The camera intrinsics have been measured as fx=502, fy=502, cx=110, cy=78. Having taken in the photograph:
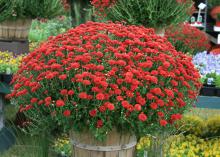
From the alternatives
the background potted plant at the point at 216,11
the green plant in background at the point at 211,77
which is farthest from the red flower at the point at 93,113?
the background potted plant at the point at 216,11

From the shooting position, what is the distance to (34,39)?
30.2 ft

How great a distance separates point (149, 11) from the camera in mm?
5008

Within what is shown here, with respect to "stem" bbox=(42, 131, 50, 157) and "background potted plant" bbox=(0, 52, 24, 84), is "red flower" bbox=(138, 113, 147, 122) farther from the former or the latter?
"background potted plant" bbox=(0, 52, 24, 84)

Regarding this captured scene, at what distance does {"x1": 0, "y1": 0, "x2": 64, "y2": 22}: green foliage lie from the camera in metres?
5.87

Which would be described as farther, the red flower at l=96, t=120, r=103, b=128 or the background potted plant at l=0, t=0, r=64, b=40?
the background potted plant at l=0, t=0, r=64, b=40

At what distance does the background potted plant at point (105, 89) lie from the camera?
10.4 ft

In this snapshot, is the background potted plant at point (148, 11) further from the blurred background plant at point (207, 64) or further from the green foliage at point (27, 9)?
the green foliage at point (27, 9)

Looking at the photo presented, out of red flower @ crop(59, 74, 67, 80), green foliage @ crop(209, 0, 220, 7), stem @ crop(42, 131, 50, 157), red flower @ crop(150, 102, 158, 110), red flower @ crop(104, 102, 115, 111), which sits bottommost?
stem @ crop(42, 131, 50, 157)

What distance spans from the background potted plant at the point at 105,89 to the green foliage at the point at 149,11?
137 centimetres

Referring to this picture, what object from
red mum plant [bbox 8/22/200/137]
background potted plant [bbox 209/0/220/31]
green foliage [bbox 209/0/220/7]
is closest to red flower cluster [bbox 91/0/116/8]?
red mum plant [bbox 8/22/200/137]

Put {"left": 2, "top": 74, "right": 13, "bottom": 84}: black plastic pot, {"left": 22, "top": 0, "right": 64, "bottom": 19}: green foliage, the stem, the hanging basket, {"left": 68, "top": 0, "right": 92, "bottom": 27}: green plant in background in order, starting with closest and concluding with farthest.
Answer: the stem, {"left": 2, "top": 74, "right": 13, "bottom": 84}: black plastic pot, {"left": 22, "top": 0, "right": 64, "bottom": 19}: green foliage, the hanging basket, {"left": 68, "top": 0, "right": 92, "bottom": 27}: green plant in background

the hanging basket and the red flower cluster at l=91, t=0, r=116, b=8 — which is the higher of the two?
the red flower cluster at l=91, t=0, r=116, b=8

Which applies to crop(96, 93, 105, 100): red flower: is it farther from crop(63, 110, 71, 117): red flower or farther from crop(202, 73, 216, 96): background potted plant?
crop(202, 73, 216, 96): background potted plant

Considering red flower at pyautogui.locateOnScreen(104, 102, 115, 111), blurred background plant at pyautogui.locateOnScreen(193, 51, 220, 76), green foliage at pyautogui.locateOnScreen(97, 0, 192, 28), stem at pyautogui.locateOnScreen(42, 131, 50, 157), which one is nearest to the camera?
red flower at pyautogui.locateOnScreen(104, 102, 115, 111)
